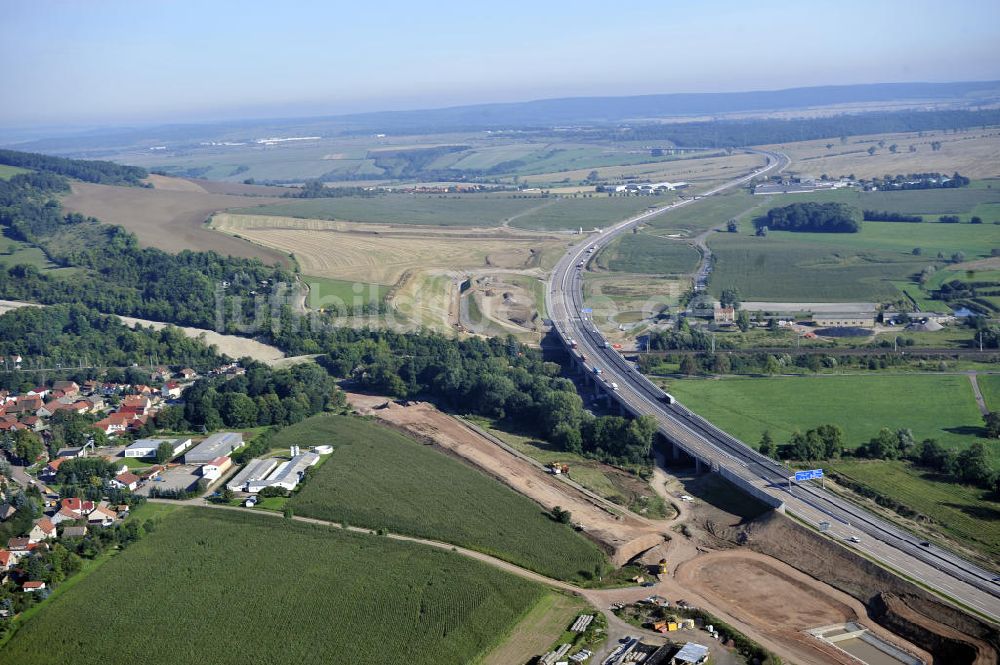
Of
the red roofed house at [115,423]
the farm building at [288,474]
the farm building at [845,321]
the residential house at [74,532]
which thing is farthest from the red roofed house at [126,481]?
the farm building at [845,321]

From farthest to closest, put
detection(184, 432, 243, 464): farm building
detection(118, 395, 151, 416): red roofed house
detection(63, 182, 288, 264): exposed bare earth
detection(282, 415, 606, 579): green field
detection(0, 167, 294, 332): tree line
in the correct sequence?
detection(63, 182, 288, 264): exposed bare earth < detection(0, 167, 294, 332): tree line < detection(118, 395, 151, 416): red roofed house < detection(184, 432, 243, 464): farm building < detection(282, 415, 606, 579): green field

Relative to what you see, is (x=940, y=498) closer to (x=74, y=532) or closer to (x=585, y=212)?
(x=74, y=532)

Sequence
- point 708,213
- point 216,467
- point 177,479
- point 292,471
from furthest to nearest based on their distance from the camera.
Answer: point 708,213
point 216,467
point 177,479
point 292,471

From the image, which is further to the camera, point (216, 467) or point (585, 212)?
point (585, 212)

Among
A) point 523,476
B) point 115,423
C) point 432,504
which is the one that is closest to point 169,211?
point 115,423

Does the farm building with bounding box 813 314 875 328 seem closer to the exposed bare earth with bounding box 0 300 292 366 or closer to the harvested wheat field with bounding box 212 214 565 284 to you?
the harvested wheat field with bounding box 212 214 565 284

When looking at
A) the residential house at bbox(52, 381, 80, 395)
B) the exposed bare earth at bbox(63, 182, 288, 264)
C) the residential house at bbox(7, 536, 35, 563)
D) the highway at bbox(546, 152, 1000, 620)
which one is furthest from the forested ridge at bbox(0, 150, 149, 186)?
the residential house at bbox(7, 536, 35, 563)
